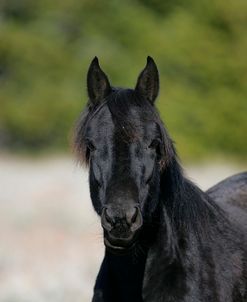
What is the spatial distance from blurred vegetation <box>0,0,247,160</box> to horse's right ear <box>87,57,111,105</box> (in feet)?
72.7

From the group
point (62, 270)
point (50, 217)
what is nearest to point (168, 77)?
point (50, 217)

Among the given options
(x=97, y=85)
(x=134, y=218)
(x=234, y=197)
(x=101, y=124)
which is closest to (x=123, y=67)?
(x=234, y=197)

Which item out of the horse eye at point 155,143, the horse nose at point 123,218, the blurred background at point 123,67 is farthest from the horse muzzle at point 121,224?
the blurred background at point 123,67

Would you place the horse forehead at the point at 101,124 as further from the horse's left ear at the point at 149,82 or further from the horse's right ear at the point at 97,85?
the horse's left ear at the point at 149,82

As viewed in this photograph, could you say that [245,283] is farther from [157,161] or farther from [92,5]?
[92,5]

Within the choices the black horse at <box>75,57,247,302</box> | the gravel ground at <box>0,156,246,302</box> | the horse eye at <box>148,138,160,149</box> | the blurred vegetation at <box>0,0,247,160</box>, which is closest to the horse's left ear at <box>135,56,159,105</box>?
the black horse at <box>75,57,247,302</box>

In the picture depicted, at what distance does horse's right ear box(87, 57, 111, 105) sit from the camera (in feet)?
18.7

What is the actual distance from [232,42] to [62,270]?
1971cm

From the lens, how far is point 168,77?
1177 inches

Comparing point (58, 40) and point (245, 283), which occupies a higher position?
point (58, 40)

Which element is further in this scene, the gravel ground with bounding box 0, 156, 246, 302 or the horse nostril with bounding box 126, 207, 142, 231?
the gravel ground with bounding box 0, 156, 246, 302

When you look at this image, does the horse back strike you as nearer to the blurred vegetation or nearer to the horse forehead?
the horse forehead

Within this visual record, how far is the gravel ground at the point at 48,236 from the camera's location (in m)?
10.6

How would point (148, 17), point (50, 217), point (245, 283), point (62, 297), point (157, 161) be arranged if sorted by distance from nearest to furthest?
point (157, 161)
point (245, 283)
point (62, 297)
point (50, 217)
point (148, 17)
